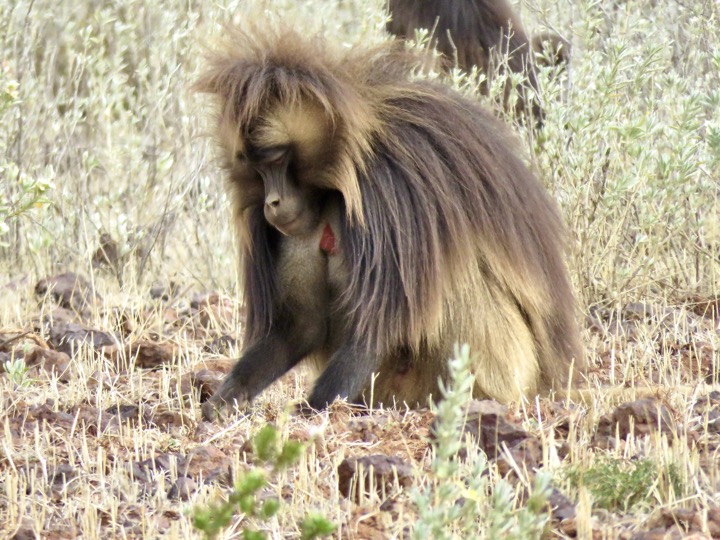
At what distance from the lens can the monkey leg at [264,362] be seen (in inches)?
173

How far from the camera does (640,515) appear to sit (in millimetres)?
2822

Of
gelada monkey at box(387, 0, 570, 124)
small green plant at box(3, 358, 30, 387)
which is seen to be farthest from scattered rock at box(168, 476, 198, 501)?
gelada monkey at box(387, 0, 570, 124)

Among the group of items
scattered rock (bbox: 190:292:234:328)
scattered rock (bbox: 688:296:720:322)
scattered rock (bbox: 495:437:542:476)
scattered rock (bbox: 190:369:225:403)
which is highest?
scattered rock (bbox: 688:296:720:322)

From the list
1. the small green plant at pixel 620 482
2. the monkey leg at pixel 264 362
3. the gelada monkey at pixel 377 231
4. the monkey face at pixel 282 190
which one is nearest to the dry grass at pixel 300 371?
the small green plant at pixel 620 482

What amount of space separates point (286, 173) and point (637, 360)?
167 cm

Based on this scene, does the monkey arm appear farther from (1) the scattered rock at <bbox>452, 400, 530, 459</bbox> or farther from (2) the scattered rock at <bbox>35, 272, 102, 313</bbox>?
(2) the scattered rock at <bbox>35, 272, 102, 313</bbox>

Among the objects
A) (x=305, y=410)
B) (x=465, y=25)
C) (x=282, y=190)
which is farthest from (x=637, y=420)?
(x=465, y=25)

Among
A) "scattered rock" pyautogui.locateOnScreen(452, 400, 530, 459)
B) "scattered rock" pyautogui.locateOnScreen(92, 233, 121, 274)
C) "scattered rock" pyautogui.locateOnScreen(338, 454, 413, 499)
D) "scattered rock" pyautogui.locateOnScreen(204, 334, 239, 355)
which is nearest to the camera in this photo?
"scattered rock" pyautogui.locateOnScreen(338, 454, 413, 499)

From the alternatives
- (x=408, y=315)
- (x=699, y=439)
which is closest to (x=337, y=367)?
(x=408, y=315)

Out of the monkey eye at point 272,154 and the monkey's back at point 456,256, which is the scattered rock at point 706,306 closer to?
the monkey's back at point 456,256

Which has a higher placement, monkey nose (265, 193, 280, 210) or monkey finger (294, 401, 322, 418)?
monkey nose (265, 193, 280, 210)

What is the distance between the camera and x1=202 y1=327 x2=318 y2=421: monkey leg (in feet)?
14.5

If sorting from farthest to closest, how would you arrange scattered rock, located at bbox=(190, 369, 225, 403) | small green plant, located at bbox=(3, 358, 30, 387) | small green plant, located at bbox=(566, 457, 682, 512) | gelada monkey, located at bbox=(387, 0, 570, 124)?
gelada monkey, located at bbox=(387, 0, 570, 124) < scattered rock, located at bbox=(190, 369, 225, 403) < small green plant, located at bbox=(3, 358, 30, 387) < small green plant, located at bbox=(566, 457, 682, 512)

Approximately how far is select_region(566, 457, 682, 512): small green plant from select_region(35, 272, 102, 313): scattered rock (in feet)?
11.2
